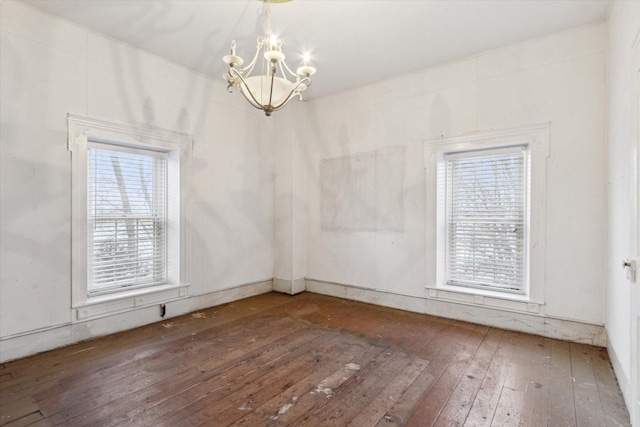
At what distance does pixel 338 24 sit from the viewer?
3082 millimetres

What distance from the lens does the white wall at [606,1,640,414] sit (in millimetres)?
1986

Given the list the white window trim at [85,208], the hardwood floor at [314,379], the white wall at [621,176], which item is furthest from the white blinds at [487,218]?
the white window trim at [85,208]

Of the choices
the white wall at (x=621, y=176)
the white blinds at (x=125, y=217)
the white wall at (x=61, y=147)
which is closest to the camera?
the white wall at (x=621, y=176)

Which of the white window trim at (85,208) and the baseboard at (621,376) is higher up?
the white window trim at (85,208)

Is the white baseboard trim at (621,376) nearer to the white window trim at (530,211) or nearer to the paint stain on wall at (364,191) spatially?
the white window trim at (530,211)

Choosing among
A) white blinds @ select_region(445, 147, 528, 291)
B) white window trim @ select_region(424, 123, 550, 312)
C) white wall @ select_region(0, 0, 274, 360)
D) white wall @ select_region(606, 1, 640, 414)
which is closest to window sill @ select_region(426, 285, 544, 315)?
white window trim @ select_region(424, 123, 550, 312)

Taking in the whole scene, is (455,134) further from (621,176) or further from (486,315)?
(486,315)

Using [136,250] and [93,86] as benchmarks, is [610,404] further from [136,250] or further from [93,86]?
[93,86]

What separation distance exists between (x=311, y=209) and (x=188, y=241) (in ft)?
6.18

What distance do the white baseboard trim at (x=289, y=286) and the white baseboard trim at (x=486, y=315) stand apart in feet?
1.61

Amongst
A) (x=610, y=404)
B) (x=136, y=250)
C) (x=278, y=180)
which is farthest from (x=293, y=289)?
(x=610, y=404)

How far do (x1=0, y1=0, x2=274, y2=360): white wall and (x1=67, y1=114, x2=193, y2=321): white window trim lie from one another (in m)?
0.07

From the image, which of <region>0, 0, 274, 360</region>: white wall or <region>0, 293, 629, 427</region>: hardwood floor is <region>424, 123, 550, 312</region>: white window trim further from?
<region>0, 0, 274, 360</region>: white wall

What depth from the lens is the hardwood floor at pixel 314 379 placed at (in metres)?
2.02
